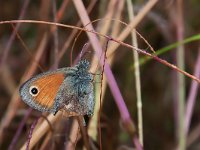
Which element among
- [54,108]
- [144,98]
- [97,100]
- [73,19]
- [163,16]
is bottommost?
[54,108]

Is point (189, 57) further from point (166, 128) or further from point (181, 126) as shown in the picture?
point (181, 126)

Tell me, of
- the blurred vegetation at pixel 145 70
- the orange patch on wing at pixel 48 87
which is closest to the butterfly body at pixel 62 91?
the orange patch on wing at pixel 48 87

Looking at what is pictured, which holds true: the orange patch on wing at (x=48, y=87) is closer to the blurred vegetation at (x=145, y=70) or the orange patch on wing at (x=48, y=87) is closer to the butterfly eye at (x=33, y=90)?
the butterfly eye at (x=33, y=90)

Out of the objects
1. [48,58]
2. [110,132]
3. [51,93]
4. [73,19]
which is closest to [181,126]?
[110,132]

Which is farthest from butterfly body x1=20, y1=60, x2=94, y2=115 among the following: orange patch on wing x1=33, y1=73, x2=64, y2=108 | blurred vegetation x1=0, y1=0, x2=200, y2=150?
blurred vegetation x1=0, y1=0, x2=200, y2=150

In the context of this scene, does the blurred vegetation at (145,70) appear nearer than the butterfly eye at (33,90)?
No

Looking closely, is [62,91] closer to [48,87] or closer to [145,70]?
[48,87]

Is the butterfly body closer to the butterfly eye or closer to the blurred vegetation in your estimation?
the butterfly eye

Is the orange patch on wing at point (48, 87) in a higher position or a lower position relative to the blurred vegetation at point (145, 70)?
lower
